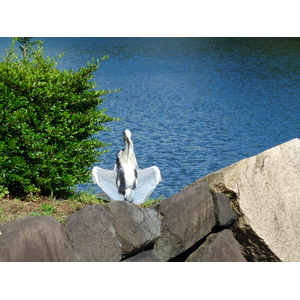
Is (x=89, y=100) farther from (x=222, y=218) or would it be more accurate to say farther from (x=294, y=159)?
(x=294, y=159)

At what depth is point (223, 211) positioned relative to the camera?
6.79m

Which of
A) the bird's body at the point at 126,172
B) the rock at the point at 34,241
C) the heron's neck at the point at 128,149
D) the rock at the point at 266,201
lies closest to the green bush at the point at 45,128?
the bird's body at the point at 126,172

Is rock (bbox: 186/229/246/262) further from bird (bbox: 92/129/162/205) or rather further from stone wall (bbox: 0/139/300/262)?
bird (bbox: 92/129/162/205)

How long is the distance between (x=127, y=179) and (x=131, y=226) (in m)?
1.05

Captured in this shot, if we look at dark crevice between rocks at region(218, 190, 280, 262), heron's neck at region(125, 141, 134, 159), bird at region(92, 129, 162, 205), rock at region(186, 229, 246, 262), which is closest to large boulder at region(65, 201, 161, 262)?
rock at region(186, 229, 246, 262)

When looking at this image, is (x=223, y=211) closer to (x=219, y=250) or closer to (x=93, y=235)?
(x=219, y=250)

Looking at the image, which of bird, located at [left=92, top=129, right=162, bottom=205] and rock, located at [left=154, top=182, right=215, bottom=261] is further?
bird, located at [left=92, top=129, right=162, bottom=205]

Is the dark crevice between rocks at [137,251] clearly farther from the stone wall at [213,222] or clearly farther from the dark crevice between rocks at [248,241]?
the dark crevice between rocks at [248,241]

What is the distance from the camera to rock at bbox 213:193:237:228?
6.77 m

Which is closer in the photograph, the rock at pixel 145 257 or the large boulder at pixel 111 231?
the large boulder at pixel 111 231

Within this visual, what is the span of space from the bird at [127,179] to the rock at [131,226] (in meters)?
0.83

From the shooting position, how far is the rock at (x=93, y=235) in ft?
18.1

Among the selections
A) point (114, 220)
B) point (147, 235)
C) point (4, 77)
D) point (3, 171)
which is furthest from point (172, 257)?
point (4, 77)

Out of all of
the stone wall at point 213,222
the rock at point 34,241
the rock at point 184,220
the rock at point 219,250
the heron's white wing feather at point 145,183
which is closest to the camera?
the rock at point 34,241
